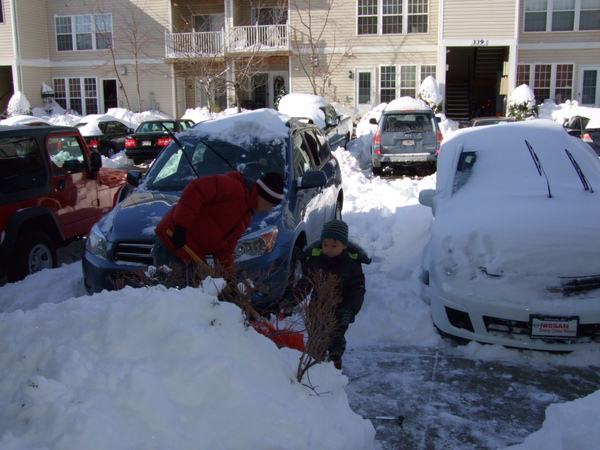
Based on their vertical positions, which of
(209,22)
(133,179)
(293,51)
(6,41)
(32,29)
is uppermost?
(209,22)

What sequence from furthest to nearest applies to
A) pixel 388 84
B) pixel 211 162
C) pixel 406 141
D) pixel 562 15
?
pixel 388 84 < pixel 562 15 < pixel 406 141 < pixel 211 162

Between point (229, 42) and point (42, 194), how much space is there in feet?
73.0

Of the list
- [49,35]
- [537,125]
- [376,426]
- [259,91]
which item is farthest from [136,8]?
[376,426]

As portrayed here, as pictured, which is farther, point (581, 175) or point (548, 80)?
point (548, 80)

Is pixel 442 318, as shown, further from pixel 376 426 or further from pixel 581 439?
pixel 581 439

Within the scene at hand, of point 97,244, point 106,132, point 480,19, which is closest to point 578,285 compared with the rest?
point 97,244

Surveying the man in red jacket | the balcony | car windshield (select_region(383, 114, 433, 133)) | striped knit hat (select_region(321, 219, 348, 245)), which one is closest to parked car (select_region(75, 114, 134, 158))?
the balcony

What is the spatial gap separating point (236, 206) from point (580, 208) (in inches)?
115

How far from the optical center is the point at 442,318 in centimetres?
500

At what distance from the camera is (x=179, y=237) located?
13.5ft

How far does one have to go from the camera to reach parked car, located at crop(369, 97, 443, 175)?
1509cm

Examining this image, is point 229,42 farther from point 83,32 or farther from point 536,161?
point 536,161

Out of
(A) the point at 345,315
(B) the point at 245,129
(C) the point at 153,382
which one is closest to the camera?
(C) the point at 153,382

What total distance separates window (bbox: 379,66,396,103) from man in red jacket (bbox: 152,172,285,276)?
24271 millimetres
